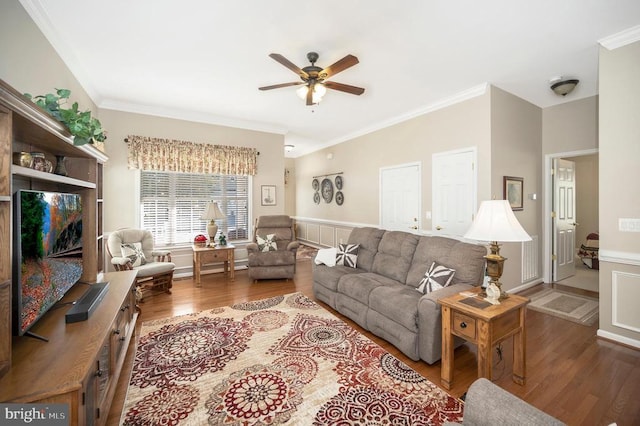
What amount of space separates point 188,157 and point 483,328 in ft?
15.7

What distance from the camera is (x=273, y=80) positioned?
3354 millimetres

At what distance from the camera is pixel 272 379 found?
2.03 metres

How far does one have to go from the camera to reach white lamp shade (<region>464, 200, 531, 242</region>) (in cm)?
187

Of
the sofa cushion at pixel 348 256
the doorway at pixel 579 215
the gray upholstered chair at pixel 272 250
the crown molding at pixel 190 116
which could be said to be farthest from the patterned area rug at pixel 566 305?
the crown molding at pixel 190 116

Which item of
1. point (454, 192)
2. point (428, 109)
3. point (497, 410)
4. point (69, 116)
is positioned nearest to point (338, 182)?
point (428, 109)

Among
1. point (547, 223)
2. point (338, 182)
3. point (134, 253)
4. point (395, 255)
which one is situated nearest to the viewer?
point (395, 255)

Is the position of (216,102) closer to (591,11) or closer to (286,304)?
(286,304)

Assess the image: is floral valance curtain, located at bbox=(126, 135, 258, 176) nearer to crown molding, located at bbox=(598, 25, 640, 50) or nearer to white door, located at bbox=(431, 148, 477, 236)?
white door, located at bbox=(431, 148, 477, 236)

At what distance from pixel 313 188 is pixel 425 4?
5.58 metres

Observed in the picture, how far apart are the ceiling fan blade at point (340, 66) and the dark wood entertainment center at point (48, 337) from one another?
2.07 m

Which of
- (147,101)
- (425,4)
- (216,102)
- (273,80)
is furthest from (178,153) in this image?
(425,4)

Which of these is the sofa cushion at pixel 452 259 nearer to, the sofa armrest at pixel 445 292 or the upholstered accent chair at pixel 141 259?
the sofa armrest at pixel 445 292

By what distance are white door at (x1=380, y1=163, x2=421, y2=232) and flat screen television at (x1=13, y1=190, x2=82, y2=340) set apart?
4269mm

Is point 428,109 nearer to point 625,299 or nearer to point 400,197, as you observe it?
point 400,197
